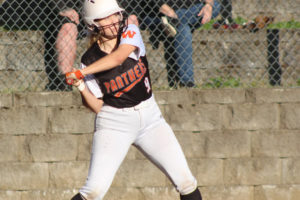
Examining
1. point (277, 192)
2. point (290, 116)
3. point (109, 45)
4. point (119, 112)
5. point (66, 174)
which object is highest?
point (109, 45)

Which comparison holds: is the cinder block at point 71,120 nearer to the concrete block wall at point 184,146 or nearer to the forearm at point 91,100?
the concrete block wall at point 184,146

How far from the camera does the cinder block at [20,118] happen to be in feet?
20.2

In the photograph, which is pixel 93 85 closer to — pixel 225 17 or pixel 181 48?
pixel 181 48

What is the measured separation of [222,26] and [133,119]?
2.87 meters

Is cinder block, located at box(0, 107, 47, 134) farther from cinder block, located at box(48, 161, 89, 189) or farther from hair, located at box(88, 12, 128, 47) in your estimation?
hair, located at box(88, 12, 128, 47)

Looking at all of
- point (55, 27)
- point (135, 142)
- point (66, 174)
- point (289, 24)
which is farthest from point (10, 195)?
point (289, 24)

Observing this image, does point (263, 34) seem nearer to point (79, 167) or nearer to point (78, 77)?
point (79, 167)

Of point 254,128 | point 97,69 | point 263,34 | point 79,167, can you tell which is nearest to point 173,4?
point 263,34

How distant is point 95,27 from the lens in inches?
174

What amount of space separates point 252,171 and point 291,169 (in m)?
0.43

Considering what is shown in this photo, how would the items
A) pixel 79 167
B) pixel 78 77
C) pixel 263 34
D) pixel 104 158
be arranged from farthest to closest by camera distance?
1. pixel 263 34
2. pixel 79 167
3. pixel 104 158
4. pixel 78 77

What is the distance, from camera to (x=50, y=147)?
6164 millimetres

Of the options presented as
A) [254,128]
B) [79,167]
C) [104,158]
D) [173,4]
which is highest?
[173,4]

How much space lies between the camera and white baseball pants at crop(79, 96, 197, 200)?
439 centimetres
